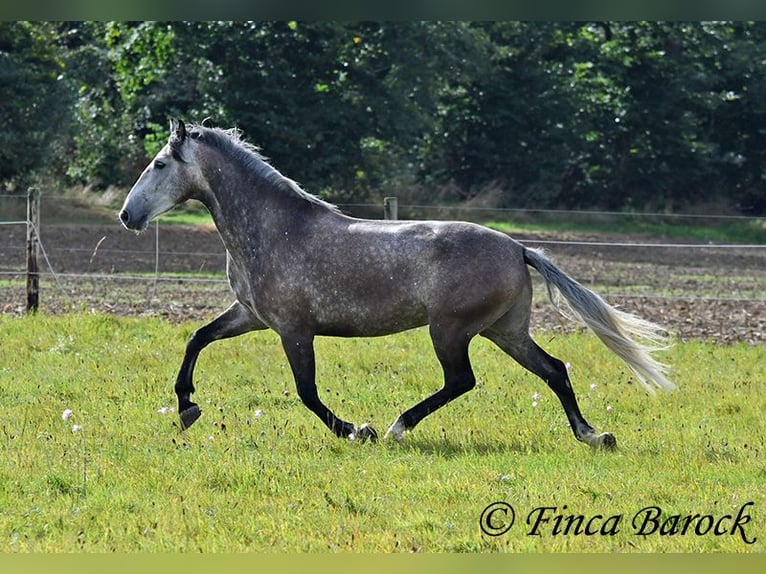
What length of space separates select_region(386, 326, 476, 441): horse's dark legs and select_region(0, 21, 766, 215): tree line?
22080mm

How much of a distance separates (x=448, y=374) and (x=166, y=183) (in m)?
2.30

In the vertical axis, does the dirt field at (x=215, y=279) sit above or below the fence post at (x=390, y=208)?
below

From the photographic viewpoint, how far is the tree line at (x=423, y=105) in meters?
30.5

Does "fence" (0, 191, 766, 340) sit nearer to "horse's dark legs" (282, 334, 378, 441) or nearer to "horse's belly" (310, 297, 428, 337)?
"horse's belly" (310, 297, 428, 337)

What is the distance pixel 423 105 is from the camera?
34.0 metres

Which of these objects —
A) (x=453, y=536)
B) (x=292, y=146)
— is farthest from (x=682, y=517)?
(x=292, y=146)

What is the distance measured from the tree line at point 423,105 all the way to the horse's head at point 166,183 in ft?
68.0

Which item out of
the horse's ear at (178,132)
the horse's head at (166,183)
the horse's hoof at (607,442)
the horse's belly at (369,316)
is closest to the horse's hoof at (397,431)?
the horse's belly at (369,316)

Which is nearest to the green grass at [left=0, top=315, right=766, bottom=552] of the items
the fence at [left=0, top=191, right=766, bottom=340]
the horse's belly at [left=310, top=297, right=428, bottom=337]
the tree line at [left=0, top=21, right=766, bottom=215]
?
the horse's belly at [left=310, top=297, right=428, bottom=337]

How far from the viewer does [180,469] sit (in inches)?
265

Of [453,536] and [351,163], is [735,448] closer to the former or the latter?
[453,536]

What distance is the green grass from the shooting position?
5617mm

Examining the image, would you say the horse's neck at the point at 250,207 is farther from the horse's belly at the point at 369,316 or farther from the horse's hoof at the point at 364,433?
the horse's hoof at the point at 364,433

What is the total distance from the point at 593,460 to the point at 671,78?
31.4m
